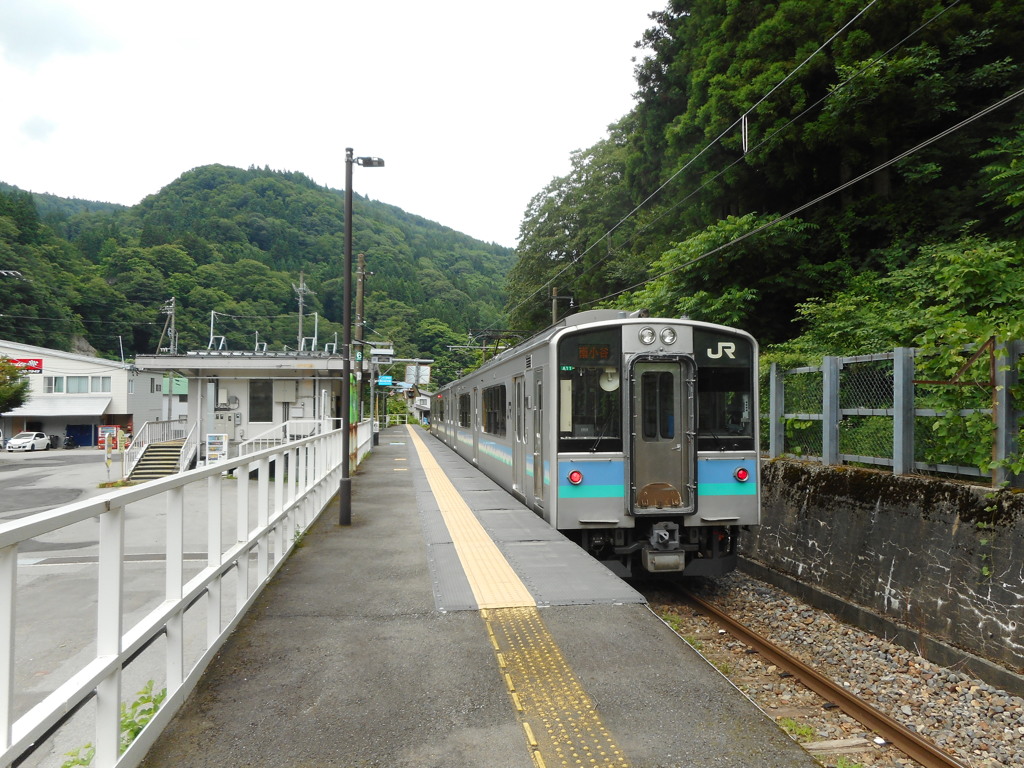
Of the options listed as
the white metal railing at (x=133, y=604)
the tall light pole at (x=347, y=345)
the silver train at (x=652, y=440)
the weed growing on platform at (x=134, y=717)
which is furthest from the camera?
the tall light pole at (x=347, y=345)

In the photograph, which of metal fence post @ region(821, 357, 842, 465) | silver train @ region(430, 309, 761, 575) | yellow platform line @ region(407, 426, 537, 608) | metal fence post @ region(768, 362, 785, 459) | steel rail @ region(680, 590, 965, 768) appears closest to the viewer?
steel rail @ region(680, 590, 965, 768)

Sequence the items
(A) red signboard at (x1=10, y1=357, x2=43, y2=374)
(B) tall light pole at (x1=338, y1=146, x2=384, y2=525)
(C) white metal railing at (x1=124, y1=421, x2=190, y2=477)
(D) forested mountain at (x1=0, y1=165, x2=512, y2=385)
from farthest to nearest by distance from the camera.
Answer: (D) forested mountain at (x1=0, y1=165, x2=512, y2=385)
(A) red signboard at (x1=10, y1=357, x2=43, y2=374)
(C) white metal railing at (x1=124, y1=421, x2=190, y2=477)
(B) tall light pole at (x1=338, y1=146, x2=384, y2=525)

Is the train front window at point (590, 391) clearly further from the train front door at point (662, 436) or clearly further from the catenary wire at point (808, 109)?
the catenary wire at point (808, 109)

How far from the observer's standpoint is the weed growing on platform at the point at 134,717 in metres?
2.62

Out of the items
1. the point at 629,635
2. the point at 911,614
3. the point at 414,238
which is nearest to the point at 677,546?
the point at 911,614

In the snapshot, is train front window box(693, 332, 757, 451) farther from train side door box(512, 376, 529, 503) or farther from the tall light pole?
the tall light pole

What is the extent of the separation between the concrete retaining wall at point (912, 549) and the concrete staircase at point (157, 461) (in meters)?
19.5

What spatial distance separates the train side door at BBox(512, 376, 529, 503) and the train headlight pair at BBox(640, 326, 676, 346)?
2184mm

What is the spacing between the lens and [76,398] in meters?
46.5

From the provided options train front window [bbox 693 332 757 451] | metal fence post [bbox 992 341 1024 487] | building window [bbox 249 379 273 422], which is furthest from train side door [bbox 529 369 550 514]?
building window [bbox 249 379 273 422]

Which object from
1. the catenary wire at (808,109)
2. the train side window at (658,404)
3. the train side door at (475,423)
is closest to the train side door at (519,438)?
the train side window at (658,404)

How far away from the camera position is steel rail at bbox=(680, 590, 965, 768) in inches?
177

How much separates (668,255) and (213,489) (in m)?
13.5

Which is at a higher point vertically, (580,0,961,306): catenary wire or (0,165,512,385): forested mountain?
(0,165,512,385): forested mountain
